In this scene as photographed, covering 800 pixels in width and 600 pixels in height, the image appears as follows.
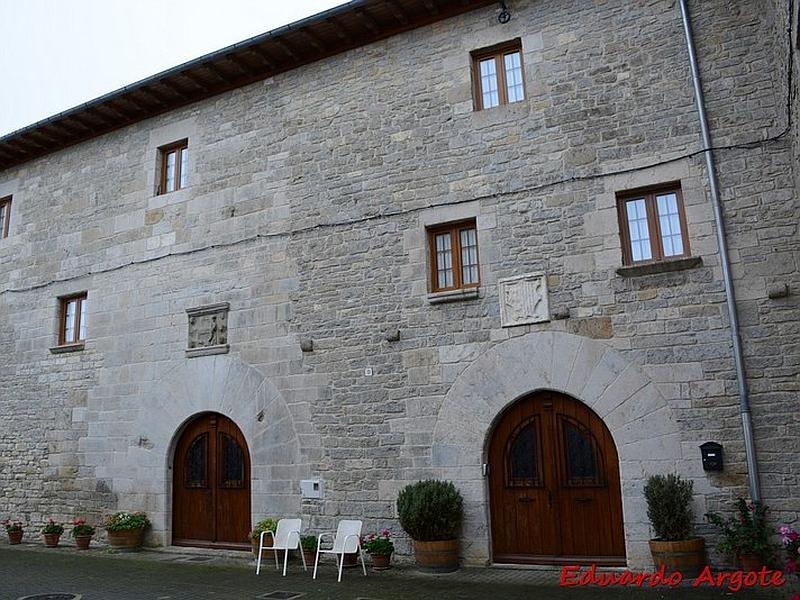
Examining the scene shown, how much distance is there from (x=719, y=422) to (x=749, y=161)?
273 centimetres

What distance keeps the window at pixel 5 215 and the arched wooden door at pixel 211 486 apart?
20.1 ft

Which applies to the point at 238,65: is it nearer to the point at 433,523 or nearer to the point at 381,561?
the point at 433,523

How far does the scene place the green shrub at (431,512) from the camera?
7.63 meters

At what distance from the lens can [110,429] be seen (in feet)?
35.0

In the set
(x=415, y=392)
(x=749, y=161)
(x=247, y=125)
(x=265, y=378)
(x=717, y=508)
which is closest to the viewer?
(x=717, y=508)

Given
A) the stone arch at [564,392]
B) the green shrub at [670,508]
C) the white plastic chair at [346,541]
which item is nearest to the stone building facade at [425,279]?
the stone arch at [564,392]

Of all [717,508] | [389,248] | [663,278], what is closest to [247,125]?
[389,248]

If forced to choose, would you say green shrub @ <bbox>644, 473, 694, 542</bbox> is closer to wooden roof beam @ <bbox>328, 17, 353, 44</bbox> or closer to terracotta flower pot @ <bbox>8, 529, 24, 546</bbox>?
wooden roof beam @ <bbox>328, 17, 353, 44</bbox>

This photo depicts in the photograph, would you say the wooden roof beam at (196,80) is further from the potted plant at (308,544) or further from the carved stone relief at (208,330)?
the potted plant at (308,544)

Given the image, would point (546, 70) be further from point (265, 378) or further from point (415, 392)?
point (265, 378)

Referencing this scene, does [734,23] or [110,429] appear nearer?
[734,23]

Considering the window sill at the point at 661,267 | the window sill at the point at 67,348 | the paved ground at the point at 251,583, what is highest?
the window sill at the point at 67,348

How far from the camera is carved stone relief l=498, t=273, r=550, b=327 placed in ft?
26.1

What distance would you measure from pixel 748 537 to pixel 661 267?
275 cm
